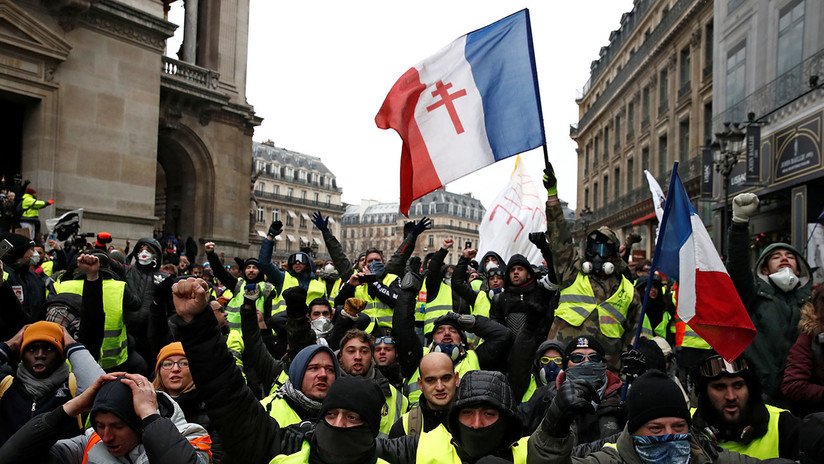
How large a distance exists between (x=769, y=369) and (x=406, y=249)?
3.84 metres

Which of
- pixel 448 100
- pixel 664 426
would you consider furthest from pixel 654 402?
pixel 448 100

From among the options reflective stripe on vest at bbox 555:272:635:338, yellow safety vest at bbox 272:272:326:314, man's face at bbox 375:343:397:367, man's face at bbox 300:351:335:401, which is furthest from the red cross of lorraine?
man's face at bbox 300:351:335:401

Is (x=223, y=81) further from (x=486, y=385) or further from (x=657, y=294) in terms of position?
(x=486, y=385)

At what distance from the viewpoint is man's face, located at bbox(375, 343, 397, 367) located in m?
5.27

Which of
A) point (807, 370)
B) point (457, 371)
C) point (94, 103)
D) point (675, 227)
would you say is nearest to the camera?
point (807, 370)

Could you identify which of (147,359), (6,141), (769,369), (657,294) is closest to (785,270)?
(769,369)

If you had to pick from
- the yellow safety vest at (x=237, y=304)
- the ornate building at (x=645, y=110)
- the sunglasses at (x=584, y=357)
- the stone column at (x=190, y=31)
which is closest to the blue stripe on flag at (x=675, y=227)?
the sunglasses at (x=584, y=357)

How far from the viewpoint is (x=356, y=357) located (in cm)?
468

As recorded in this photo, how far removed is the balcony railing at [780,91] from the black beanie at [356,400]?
1513 cm

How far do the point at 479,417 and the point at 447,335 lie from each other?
7.08 ft

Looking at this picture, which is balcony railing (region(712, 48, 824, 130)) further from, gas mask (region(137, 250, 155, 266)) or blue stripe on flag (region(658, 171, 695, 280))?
gas mask (region(137, 250, 155, 266))

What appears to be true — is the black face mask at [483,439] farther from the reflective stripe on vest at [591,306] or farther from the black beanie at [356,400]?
the reflective stripe on vest at [591,306]

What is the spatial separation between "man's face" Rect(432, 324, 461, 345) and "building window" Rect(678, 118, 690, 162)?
82.5ft

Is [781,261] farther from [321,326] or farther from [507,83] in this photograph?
[321,326]
